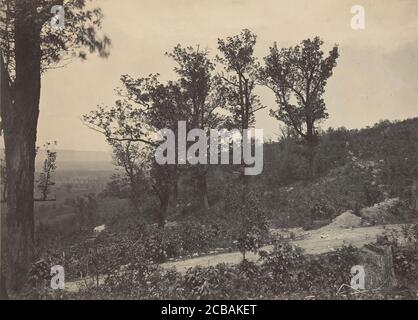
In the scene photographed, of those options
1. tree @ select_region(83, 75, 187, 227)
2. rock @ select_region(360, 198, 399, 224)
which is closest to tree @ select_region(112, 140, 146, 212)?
tree @ select_region(83, 75, 187, 227)

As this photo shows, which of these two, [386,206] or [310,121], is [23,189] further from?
[310,121]

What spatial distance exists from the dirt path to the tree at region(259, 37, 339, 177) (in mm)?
14115

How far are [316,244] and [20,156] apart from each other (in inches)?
315

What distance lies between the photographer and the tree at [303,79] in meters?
27.6

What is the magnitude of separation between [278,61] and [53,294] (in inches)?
898

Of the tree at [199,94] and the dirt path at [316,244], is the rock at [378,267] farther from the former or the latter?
the tree at [199,94]

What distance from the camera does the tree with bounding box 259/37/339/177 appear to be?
2762 cm

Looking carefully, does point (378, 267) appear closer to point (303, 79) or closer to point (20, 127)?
point (20, 127)

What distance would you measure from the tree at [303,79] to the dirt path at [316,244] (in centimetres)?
1412

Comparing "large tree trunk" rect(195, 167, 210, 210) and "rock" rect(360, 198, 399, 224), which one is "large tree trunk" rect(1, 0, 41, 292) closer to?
"rock" rect(360, 198, 399, 224)

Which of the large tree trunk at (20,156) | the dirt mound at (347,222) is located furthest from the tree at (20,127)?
the dirt mound at (347,222)

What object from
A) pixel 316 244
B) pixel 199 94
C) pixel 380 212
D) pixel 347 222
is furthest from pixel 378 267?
pixel 199 94

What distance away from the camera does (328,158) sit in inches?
1185

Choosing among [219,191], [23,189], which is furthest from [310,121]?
[23,189]
